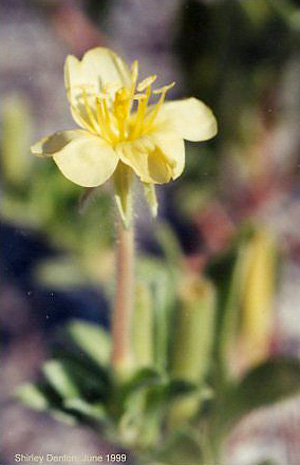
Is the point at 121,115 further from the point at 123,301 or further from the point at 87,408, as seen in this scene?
the point at 87,408

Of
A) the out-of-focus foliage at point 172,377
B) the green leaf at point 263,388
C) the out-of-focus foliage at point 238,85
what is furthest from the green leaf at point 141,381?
the out-of-focus foliage at point 238,85

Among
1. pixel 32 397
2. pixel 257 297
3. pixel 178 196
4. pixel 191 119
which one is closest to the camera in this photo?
pixel 191 119

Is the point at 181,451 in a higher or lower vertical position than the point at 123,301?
lower

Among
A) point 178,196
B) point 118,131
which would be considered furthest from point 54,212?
point 118,131

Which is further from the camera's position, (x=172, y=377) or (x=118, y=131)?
(x=172, y=377)

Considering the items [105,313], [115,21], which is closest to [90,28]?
[115,21]

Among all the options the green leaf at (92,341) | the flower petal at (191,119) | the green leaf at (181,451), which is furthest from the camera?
the green leaf at (92,341)

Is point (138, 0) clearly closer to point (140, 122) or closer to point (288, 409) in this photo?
point (140, 122)

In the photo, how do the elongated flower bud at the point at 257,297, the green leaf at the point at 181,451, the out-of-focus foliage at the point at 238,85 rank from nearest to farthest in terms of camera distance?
the green leaf at the point at 181,451 < the elongated flower bud at the point at 257,297 < the out-of-focus foliage at the point at 238,85

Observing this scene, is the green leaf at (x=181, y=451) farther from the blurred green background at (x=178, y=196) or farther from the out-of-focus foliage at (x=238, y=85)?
the out-of-focus foliage at (x=238, y=85)
